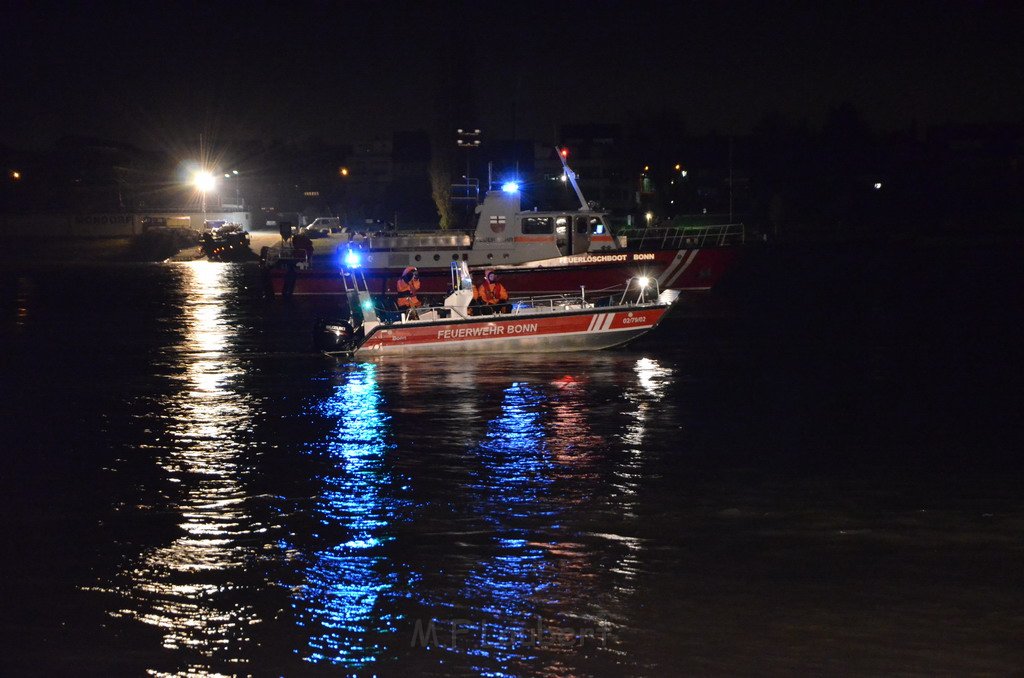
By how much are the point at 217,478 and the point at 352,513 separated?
235cm

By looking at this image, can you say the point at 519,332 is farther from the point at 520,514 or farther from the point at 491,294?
the point at 520,514

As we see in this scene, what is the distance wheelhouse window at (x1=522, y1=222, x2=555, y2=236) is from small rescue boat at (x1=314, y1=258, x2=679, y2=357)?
11.3m

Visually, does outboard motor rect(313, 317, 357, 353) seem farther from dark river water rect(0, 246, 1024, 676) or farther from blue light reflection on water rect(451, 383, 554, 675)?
blue light reflection on water rect(451, 383, 554, 675)

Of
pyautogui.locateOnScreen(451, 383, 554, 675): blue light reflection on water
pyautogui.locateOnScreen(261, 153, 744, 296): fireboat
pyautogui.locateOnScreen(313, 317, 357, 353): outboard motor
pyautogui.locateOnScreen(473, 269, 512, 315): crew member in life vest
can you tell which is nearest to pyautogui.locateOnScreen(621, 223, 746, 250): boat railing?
pyautogui.locateOnScreen(261, 153, 744, 296): fireboat

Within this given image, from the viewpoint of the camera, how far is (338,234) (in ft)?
228

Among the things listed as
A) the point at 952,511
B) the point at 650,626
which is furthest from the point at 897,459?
the point at 650,626

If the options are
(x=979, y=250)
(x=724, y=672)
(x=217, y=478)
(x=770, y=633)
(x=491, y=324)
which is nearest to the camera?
(x=724, y=672)

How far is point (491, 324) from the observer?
22203 mm

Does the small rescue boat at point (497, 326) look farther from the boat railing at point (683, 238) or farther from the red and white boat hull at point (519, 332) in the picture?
the boat railing at point (683, 238)

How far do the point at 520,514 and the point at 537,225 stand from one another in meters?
23.3

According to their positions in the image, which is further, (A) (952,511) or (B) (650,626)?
(A) (952,511)

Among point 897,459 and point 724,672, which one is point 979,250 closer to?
point 897,459

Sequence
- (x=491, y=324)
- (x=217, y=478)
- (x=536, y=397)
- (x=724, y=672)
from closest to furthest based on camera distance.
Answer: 1. (x=724, y=672)
2. (x=217, y=478)
3. (x=536, y=397)
4. (x=491, y=324)

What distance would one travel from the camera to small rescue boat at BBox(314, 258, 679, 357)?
22344mm
